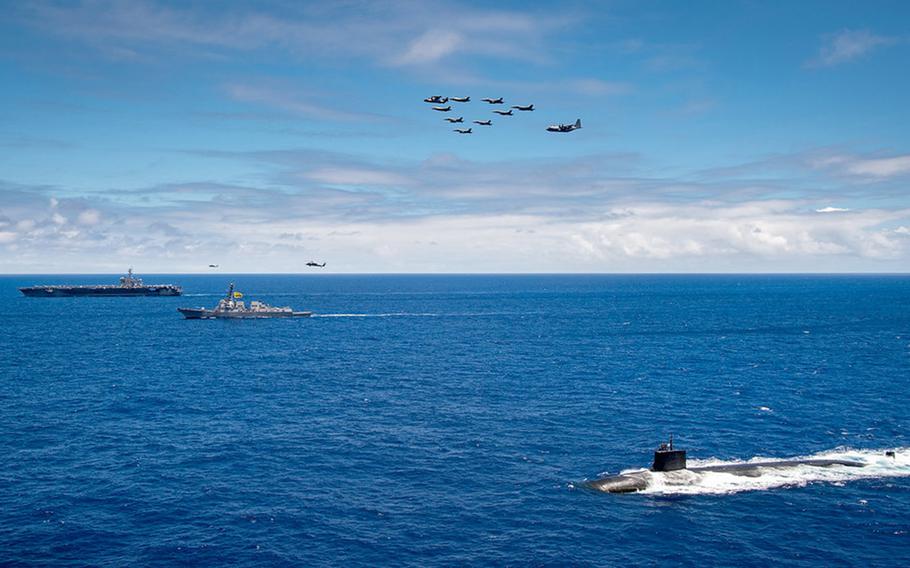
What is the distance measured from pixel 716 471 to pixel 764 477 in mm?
4698

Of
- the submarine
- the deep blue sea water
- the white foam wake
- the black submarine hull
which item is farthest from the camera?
the white foam wake

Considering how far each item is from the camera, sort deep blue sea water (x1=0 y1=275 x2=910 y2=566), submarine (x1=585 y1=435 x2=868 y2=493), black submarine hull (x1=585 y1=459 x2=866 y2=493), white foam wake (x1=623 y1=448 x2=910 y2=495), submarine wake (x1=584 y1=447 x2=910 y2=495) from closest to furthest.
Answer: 1. deep blue sea water (x1=0 y1=275 x2=910 y2=566)
2. black submarine hull (x1=585 y1=459 x2=866 y2=493)
3. submarine (x1=585 y1=435 x2=868 y2=493)
4. submarine wake (x1=584 y1=447 x2=910 y2=495)
5. white foam wake (x1=623 y1=448 x2=910 y2=495)

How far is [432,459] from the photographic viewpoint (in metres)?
74.8

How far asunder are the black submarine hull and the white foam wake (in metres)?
0.53

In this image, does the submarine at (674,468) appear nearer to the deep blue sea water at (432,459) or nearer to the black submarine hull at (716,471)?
the black submarine hull at (716,471)

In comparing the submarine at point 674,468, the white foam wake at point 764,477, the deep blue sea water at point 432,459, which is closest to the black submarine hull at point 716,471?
the submarine at point 674,468

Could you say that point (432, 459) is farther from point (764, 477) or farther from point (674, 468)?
point (764, 477)

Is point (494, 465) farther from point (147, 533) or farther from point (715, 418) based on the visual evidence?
point (715, 418)

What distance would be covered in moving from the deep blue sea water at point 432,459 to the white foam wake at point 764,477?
45 centimetres

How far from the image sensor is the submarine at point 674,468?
66188 mm

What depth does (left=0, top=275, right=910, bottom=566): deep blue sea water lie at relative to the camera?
5391 cm

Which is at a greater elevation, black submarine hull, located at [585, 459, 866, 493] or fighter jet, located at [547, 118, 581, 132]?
fighter jet, located at [547, 118, 581, 132]

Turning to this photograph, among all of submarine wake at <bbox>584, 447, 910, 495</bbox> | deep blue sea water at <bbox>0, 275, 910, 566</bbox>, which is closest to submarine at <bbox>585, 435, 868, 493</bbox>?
submarine wake at <bbox>584, 447, 910, 495</bbox>

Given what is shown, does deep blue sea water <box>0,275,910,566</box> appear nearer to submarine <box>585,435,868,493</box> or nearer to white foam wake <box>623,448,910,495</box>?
white foam wake <box>623,448,910,495</box>
